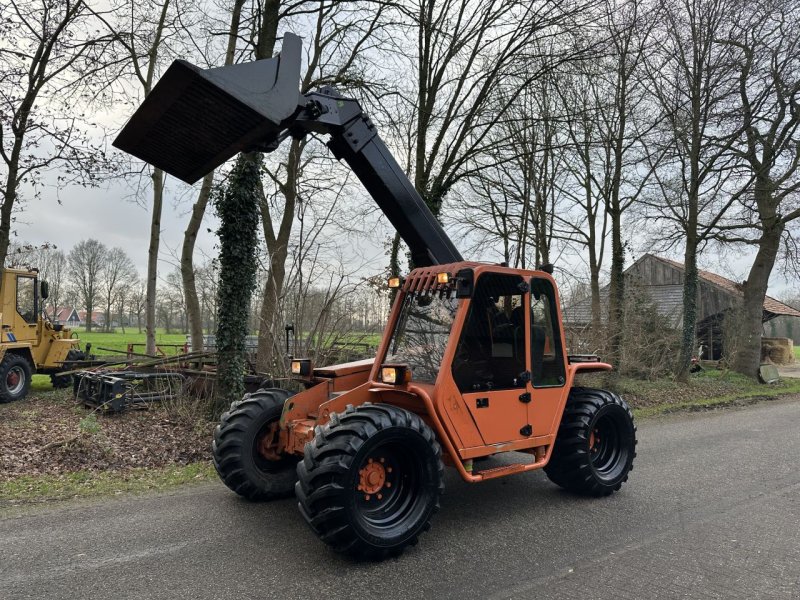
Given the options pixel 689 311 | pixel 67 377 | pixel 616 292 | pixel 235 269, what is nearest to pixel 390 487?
pixel 235 269

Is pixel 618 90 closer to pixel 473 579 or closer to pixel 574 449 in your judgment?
pixel 574 449

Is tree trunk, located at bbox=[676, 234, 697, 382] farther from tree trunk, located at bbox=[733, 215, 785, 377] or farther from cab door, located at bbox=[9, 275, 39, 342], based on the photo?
cab door, located at bbox=[9, 275, 39, 342]

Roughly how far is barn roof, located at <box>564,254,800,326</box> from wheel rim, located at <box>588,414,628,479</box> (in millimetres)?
8727

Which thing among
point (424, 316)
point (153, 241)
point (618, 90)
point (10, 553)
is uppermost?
point (618, 90)

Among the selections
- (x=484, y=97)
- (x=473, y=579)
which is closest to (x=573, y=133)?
(x=484, y=97)

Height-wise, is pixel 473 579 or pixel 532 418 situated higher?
pixel 532 418

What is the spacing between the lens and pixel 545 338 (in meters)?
5.12

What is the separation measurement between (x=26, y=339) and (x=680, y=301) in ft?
77.0

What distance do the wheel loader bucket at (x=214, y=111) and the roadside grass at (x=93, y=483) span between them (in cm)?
333

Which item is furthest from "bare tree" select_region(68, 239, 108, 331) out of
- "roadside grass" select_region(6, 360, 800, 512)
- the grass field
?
"roadside grass" select_region(6, 360, 800, 512)

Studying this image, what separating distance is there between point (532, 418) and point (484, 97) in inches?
355

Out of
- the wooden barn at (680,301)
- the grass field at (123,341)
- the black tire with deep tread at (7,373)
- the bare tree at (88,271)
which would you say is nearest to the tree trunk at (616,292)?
the wooden barn at (680,301)

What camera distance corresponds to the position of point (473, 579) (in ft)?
11.8

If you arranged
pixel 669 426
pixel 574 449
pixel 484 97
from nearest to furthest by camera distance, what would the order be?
1. pixel 574 449
2. pixel 669 426
3. pixel 484 97
